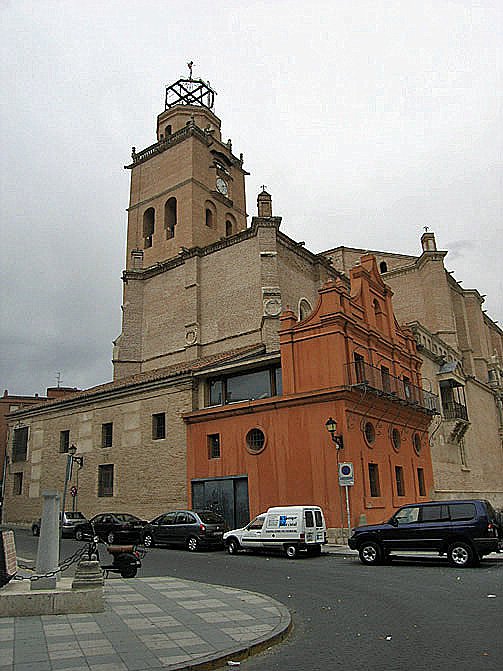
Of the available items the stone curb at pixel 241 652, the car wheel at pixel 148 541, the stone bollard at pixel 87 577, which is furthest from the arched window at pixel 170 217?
the stone curb at pixel 241 652

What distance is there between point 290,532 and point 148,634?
10.7 meters

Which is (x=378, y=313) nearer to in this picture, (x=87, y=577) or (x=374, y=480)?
(x=374, y=480)

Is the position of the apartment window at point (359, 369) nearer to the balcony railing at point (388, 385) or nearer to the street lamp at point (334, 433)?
the balcony railing at point (388, 385)

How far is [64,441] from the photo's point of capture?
3350 centimetres

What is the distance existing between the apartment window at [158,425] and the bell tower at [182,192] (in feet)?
50.6

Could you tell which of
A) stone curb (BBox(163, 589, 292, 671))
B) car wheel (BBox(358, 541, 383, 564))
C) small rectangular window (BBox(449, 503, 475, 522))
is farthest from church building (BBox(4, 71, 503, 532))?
stone curb (BBox(163, 589, 292, 671))

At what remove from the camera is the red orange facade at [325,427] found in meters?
22.1

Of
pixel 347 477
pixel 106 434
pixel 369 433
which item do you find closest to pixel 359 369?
pixel 369 433

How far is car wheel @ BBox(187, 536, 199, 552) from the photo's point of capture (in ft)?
67.0

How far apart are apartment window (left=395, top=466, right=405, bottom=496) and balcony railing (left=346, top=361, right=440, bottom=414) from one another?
3.08 meters

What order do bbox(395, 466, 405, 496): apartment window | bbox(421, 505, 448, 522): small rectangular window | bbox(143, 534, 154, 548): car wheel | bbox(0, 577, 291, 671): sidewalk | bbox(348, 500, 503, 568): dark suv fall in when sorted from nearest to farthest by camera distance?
bbox(0, 577, 291, 671): sidewalk
bbox(348, 500, 503, 568): dark suv
bbox(421, 505, 448, 522): small rectangular window
bbox(143, 534, 154, 548): car wheel
bbox(395, 466, 405, 496): apartment window

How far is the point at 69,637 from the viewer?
7.25m

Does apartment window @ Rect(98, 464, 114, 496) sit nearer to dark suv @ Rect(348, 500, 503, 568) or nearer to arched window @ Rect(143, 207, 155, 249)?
dark suv @ Rect(348, 500, 503, 568)

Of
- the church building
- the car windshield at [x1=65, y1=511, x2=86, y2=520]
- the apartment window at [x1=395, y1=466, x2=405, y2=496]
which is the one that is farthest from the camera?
the car windshield at [x1=65, y1=511, x2=86, y2=520]
